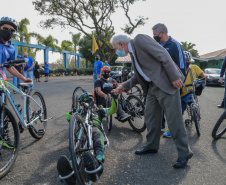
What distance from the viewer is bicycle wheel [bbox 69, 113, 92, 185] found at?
202cm

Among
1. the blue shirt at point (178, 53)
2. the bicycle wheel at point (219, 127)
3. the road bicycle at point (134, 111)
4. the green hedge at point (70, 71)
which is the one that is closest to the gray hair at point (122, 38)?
the blue shirt at point (178, 53)

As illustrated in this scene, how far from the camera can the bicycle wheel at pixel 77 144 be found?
2.02m

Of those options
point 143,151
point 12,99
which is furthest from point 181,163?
point 12,99

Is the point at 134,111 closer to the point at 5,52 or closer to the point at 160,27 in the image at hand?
the point at 160,27

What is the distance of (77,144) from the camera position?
2.22m

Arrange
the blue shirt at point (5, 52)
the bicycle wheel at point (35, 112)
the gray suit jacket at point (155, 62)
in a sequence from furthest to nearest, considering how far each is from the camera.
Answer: the bicycle wheel at point (35, 112), the blue shirt at point (5, 52), the gray suit jacket at point (155, 62)

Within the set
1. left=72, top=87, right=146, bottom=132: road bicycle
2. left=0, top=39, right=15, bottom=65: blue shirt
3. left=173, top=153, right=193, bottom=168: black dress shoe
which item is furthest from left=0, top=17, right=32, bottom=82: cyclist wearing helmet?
left=173, top=153, right=193, bottom=168: black dress shoe

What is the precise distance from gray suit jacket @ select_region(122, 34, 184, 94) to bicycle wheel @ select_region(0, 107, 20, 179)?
1.88 metres

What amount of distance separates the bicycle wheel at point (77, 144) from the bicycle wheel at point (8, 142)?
38.0 inches

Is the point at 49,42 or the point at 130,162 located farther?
the point at 49,42

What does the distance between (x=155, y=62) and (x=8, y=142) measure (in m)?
A: 2.21

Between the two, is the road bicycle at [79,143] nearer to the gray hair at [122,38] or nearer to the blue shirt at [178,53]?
the gray hair at [122,38]

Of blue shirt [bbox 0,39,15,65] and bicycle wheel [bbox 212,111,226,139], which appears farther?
bicycle wheel [bbox 212,111,226,139]

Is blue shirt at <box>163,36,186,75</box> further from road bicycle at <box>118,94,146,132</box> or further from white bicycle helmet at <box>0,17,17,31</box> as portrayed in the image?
white bicycle helmet at <box>0,17,17,31</box>
